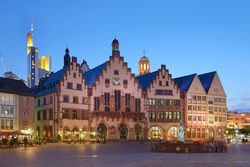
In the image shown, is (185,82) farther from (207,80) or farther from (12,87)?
(12,87)

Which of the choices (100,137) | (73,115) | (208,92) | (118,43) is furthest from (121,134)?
(208,92)

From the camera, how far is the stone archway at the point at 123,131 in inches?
3642

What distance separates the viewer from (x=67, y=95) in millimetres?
86375

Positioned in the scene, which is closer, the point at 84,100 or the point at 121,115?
the point at 84,100

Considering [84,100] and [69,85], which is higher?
[69,85]

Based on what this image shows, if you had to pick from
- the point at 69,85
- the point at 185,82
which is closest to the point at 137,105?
the point at 69,85

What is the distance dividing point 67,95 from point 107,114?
9.64 m

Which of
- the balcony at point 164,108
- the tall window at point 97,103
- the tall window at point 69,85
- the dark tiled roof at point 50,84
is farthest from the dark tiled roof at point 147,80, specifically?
the dark tiled roof at point 50,84

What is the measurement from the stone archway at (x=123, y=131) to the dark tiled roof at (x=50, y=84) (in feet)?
55.2

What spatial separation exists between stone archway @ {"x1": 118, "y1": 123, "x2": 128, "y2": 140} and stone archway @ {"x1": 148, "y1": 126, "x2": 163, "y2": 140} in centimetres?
610

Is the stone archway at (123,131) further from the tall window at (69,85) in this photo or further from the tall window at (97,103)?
the tall window at (69,85)

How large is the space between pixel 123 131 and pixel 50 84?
18.6 metres

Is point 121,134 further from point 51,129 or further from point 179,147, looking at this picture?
point 179,147

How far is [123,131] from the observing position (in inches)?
3671
